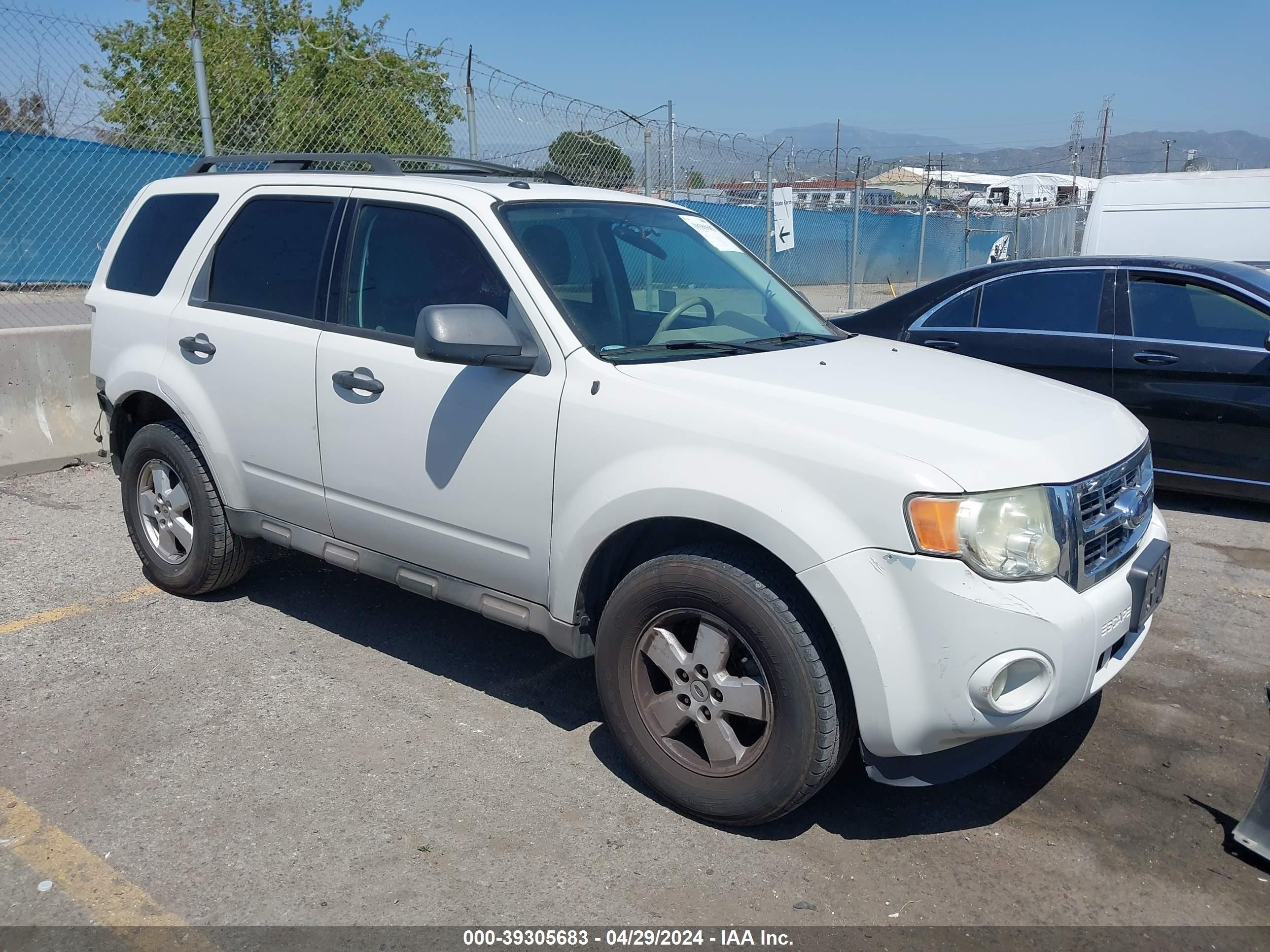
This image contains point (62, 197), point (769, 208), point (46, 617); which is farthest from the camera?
point (62, 197)

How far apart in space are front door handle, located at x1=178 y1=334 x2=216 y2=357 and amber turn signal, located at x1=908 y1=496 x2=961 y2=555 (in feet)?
10.1

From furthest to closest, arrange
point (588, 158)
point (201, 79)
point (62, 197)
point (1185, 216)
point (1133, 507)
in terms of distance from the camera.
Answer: point (62, 197)
point (588, 158)
point (1185, 216)
point (201, 79)
point (1133, 507)

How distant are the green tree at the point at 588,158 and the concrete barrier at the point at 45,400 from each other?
5174 mm

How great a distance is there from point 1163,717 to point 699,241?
8.63 ft

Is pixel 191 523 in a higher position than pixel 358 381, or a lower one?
lower

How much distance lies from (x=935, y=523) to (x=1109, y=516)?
722mm

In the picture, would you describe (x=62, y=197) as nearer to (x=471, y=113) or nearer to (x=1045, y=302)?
(x=471, y=113)

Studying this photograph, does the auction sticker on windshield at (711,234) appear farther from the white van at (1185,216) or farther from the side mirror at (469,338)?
the white van at (1185,216)

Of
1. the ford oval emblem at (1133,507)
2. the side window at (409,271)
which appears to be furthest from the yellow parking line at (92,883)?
the ford oval emblem at (1133,507)

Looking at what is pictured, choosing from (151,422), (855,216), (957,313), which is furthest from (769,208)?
(151,422)

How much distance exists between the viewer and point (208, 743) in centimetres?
375

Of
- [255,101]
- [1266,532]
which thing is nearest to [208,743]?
[1266,532]

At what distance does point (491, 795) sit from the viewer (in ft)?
11.3

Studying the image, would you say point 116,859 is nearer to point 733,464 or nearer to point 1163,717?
point 733,464
